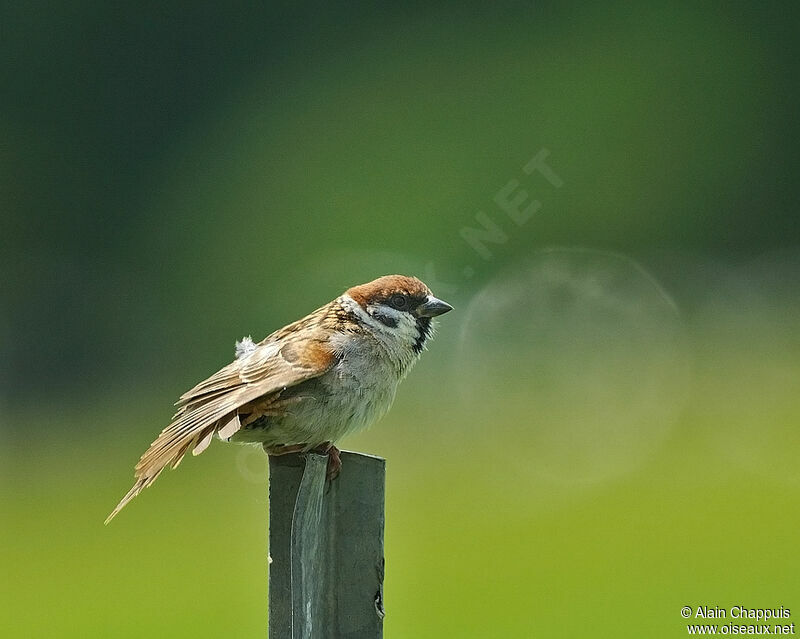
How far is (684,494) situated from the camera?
23.1 feet

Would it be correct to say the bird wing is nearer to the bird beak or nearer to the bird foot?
the bird foot

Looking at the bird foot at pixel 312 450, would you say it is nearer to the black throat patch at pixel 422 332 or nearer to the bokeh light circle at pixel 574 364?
the black throat patch at pixel 422 332

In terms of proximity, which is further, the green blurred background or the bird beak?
the green blurred background

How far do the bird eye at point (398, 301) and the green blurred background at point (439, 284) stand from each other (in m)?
1.18

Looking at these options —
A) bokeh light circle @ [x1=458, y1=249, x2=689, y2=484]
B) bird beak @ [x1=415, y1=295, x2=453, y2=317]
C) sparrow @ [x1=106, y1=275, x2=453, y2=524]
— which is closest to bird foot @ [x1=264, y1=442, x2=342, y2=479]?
sparrow @ [x1=106, y1=275, x2=453, y2=524]

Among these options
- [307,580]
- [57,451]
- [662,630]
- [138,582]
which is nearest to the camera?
[307,580]

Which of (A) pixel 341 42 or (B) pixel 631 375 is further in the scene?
(A) pixel 341 42

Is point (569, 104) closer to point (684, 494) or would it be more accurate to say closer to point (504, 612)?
point (684, 494)

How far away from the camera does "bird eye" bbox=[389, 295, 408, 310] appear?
12.5ft

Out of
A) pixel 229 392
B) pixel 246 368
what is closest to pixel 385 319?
pixel 246 368

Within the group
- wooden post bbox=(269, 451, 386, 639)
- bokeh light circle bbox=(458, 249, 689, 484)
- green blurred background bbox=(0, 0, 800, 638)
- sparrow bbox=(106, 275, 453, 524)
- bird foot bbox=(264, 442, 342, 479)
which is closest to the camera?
wooden post bbox=(269, 451, 386, 639)

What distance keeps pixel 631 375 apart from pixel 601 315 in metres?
0.57

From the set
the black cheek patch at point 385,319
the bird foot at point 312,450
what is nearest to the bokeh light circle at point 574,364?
the black cheek patch at point 385,319

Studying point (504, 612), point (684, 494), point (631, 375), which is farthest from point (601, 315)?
point (504, 612)
